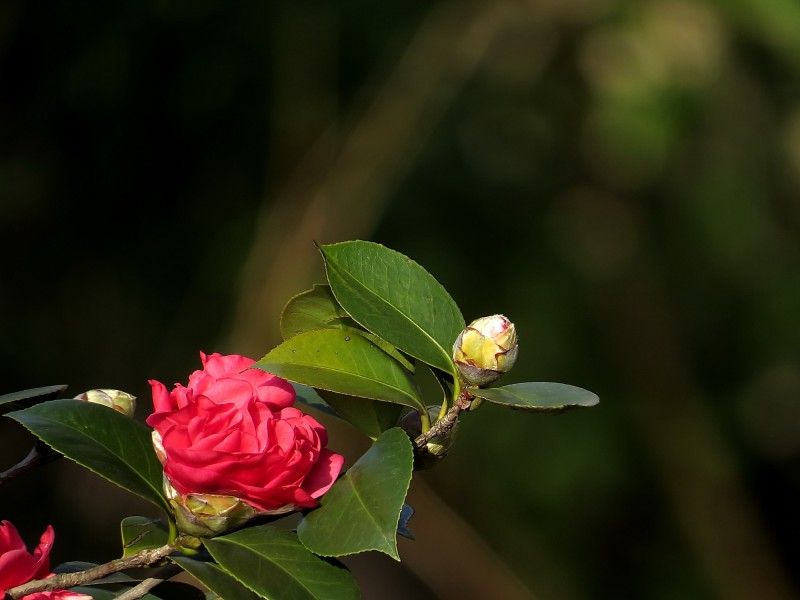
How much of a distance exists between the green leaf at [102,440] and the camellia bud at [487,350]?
0.62 feet

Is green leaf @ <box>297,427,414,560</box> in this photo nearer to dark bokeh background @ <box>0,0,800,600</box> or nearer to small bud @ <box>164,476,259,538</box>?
small bud @ <box>164,476,259,538</box>

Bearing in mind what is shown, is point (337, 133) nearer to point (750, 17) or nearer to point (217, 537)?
point (750, 17)

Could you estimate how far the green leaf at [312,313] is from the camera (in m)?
0.65

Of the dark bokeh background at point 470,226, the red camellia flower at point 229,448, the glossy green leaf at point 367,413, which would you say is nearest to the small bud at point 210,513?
the red camellia flower at point 229,448

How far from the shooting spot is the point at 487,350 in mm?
575

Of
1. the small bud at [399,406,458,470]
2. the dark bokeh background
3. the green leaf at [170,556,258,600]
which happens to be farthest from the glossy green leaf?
the dark bokeh background

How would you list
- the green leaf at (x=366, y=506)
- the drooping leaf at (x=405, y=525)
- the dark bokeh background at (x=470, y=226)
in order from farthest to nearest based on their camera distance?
the dark bokeh background at (x=470, y=226), the drooping leaf at (x=405, y=525), the green leaf at (x=366, y=506)

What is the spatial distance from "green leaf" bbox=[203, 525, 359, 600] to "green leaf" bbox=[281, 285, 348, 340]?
133 mm

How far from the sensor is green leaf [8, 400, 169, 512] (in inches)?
22.1

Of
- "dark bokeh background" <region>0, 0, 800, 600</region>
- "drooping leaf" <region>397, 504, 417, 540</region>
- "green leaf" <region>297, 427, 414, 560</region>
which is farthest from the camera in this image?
"dark bokeh background" <region>0, 0, 800, 600</region>

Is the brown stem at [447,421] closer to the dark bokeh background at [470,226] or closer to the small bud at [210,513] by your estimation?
the small bud at [210,513]

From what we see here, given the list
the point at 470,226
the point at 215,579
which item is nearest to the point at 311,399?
the point at 215,579

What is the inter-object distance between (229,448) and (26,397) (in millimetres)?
202

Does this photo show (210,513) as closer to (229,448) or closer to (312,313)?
(229,448)
